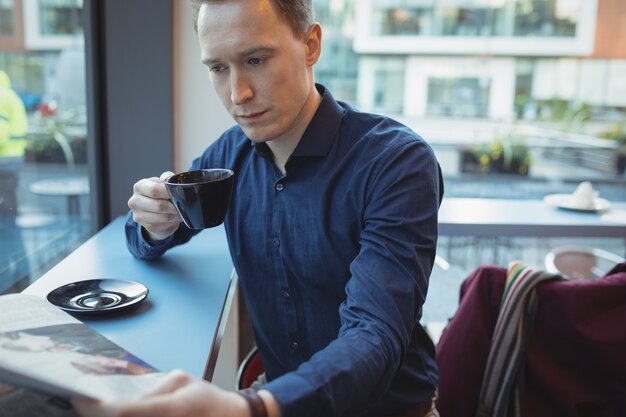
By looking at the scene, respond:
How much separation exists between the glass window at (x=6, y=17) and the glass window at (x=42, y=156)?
5cm

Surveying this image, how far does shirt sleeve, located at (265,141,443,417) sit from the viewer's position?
0.65 metres

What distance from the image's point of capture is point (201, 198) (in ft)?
3.11

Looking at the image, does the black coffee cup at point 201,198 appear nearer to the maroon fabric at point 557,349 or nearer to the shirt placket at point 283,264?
the shirt placket at point 283,264

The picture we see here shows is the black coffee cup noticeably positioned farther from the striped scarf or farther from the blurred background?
the blurred background

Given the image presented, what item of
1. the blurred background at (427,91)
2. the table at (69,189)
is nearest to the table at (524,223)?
the blurred background at (427,91)

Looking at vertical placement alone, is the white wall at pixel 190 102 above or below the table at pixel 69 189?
above

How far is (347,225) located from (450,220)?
53.3 inches

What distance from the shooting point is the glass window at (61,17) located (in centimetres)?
174

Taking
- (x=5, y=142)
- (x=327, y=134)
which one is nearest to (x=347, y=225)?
(x=327, y=134)

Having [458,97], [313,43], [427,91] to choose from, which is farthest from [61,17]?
[458,97]

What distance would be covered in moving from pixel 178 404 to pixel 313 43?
0.77m

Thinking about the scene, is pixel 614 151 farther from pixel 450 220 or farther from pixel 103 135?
pixel 103 135

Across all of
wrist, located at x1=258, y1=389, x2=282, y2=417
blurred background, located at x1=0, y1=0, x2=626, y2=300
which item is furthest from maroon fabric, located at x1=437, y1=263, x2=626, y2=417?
blurred background, located at x1=0, y1=0, x2=626, y2=300

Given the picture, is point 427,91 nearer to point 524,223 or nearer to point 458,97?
point 458,97
